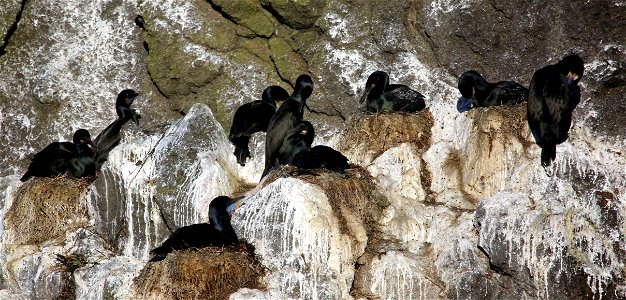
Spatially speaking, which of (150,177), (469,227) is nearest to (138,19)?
(150,177)

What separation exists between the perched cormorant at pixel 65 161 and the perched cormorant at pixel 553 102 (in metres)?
5.12

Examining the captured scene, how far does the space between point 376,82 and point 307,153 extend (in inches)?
49.4

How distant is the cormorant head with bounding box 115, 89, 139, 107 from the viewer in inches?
511

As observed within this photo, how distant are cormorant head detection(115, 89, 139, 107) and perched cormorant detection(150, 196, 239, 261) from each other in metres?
2.72

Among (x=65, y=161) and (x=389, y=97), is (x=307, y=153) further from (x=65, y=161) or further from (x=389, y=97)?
(x=65, y=161)

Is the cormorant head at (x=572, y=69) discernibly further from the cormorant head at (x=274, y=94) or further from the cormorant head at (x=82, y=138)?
the cormorant head at (x=82, y=138)

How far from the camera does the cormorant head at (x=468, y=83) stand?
38.7 ft

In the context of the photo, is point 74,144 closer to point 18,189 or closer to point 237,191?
point 18,189

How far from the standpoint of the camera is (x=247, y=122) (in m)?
12.3

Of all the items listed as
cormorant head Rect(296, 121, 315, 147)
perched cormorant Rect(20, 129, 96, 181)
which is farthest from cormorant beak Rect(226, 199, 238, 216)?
perched cormorant Rect(20, 129, 96, 181)

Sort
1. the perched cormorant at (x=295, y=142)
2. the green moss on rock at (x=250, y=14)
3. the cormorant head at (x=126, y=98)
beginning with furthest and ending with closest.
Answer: the green moss on rock at (x=250, y=14) → the cormorant head at (x=126, y=98) → the perched cormorant at (x=295, y=142)

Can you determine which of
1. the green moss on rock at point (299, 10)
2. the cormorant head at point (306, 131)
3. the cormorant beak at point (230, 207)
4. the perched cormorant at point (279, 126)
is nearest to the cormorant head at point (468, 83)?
the cormorant head at point (306, 131)

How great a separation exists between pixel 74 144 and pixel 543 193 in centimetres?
548

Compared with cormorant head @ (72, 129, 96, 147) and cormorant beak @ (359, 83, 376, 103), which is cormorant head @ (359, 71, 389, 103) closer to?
cormorant beak @ (359, 83, 376, 103)
